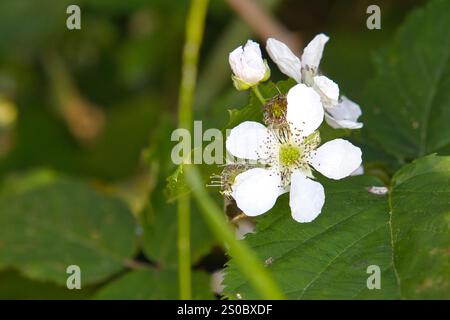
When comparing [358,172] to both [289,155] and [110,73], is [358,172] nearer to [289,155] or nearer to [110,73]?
[289,155]

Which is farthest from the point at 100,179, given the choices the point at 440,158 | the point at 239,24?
the point at 440,158

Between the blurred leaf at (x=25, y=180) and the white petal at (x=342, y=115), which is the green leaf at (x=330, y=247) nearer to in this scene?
the white petal at (x=342, y=115)

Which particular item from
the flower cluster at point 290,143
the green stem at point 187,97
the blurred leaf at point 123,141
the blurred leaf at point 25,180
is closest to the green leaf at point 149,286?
the green stem at point 187,97

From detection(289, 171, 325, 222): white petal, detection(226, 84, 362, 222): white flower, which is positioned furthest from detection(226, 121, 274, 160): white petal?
detection(289, 171, 325, 222): white petal

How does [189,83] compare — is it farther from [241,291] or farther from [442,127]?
[442,127]

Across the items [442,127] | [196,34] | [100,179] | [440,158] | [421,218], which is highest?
[100,179]
